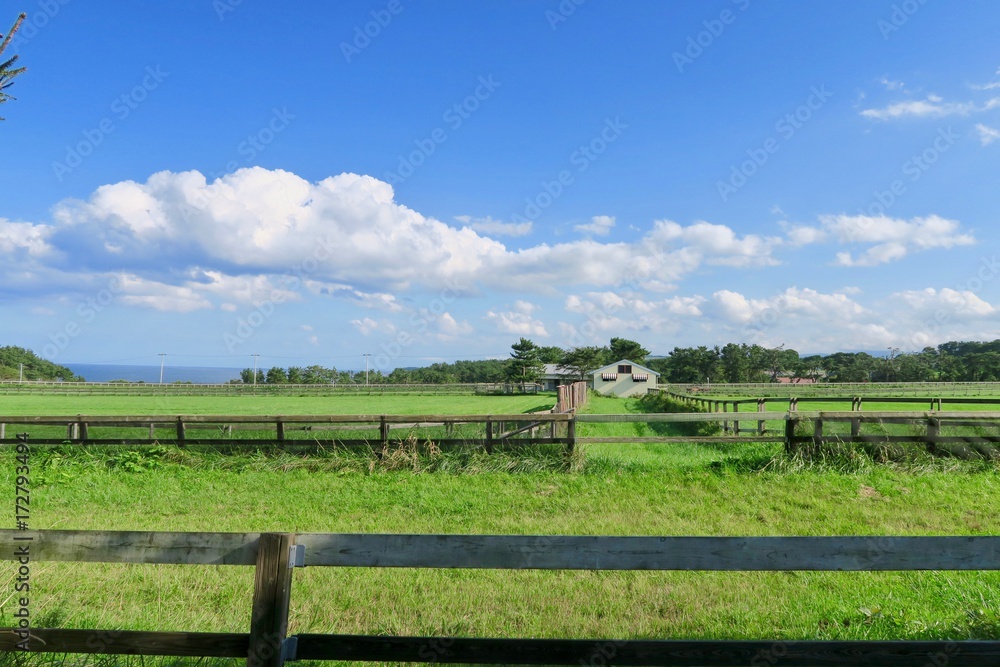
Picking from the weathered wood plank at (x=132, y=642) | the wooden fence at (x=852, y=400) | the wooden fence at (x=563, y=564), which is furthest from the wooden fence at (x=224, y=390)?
the wooden fence at (x=563, y=564)

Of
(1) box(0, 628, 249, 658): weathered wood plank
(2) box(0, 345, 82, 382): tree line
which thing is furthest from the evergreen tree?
(1) box(0, 628, 249, 658): weathered wood plank

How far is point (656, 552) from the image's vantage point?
2414 millimetres

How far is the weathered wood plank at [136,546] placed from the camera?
7.93 feet

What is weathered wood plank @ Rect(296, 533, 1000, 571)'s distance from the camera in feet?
7.80

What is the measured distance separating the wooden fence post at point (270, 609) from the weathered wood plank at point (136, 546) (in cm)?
9

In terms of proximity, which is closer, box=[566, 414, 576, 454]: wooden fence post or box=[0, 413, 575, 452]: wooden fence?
box=[566, 414, 576, 454]: wooden fence post

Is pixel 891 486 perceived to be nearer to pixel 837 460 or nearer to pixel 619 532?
pixel 837 460

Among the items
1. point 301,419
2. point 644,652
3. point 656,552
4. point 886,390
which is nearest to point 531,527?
point 644,652

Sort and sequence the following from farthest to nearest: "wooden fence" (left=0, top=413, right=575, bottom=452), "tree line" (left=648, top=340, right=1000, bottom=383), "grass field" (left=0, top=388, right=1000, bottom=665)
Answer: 1. "tree line" (left=648, top=340, right=1000, bottom=383)
2. "wooden fence" (left=0, top=413, right=575, bottom=452)
3. "grass field" (left=0, top=388, right=1000, bottom=665)

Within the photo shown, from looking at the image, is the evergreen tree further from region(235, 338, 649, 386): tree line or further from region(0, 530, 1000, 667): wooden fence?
region(0, 530, 1000, 667): wooden fence

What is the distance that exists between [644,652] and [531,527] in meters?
4.03

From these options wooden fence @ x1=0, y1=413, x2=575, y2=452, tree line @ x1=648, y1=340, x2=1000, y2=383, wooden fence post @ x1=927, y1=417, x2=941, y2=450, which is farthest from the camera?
tree line @ x1=648, y1=340, x2=1000, y2=383

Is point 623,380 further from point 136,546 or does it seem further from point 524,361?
point 136,546

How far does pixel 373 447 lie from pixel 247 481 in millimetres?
2055
